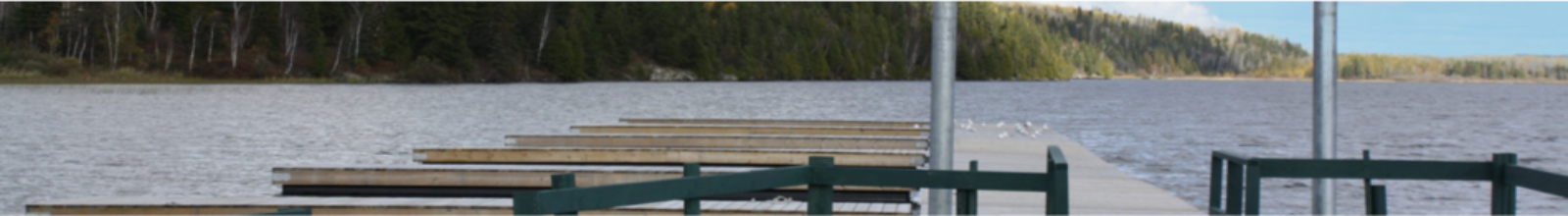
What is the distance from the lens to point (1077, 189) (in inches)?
500

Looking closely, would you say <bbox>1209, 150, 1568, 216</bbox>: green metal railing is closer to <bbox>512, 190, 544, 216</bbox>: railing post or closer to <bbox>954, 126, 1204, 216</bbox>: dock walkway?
<bbox>512, 190, 544, 216</bbox>: railing post

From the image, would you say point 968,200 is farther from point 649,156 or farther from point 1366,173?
point 649,156

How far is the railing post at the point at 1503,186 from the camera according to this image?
644 centimetres

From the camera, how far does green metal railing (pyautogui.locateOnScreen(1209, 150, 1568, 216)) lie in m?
6.43

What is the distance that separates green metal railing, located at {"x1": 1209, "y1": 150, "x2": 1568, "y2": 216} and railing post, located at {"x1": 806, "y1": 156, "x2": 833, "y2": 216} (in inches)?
62.2

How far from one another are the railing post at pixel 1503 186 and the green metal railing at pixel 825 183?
5.81 feet

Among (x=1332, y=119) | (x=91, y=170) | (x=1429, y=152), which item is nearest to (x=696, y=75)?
(x=1429, y=152)

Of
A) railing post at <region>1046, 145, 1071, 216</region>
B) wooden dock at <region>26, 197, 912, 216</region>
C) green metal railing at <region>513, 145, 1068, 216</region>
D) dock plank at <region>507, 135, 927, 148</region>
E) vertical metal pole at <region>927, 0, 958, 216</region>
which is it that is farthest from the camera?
dock plank at <region>507, 135, 927, 148</region>

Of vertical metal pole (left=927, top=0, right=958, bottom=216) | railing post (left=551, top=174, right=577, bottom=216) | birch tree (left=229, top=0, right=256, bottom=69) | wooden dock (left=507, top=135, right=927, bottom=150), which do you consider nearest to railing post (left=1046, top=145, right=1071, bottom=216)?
vertical metal pole (left=927, top=0, right=958, bottom=216)

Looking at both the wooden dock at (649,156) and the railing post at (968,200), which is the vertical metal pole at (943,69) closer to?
the railing post at (968,200)

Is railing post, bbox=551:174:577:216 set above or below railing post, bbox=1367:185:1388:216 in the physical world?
above

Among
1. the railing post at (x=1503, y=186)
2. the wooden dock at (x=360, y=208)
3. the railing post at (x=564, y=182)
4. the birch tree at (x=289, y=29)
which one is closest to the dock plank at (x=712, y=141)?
the wooden dock at (x=360, y=208)

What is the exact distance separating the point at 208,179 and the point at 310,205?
764 cm

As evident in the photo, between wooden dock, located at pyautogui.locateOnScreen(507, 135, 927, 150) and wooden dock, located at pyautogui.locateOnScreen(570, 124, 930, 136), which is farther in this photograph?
wooden dock, located at pyautogui.locateOnScreen(570, 124, 930, 136)
